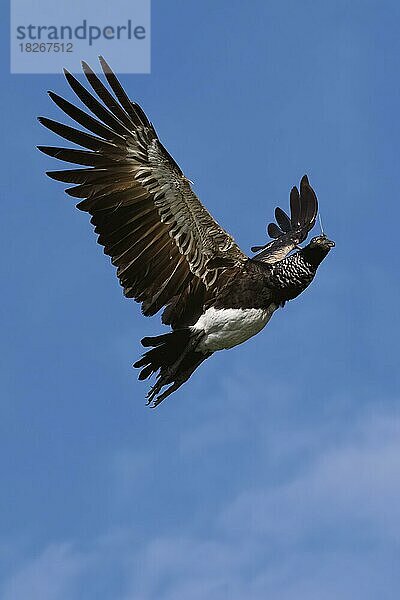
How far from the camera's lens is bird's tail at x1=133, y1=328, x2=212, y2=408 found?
1647cm

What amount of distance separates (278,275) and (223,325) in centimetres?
97

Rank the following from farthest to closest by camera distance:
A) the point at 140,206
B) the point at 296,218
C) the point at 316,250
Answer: the point at 296,218 → the point at 316,250 → the point at 140,206

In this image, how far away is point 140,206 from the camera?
642 inches

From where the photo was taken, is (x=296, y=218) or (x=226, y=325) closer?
(x=226, y=325)

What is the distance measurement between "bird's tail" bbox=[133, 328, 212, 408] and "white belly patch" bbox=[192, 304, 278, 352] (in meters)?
0.12

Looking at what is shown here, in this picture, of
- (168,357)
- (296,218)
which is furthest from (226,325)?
(296,218)

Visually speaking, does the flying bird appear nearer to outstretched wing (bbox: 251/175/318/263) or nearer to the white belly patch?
the white belly patch

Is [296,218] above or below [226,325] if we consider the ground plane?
above

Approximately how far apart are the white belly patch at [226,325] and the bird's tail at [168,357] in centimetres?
12

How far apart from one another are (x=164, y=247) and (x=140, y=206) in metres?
0.58

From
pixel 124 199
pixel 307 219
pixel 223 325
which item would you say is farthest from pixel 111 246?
pixel 307 219

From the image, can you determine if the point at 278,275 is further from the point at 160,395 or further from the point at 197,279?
the point at 160,395

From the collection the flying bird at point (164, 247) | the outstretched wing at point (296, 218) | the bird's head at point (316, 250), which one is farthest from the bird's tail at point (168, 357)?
the outstretched wing at point (296, 218)

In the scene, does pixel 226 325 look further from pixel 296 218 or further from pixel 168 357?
pixel 296 218
